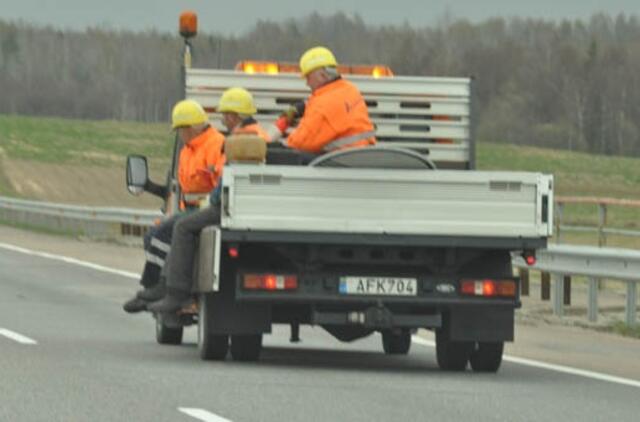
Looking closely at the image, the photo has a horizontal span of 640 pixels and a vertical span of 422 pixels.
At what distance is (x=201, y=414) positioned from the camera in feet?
35.4

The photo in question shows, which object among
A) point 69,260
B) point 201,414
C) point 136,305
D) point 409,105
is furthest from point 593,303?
point 69,260

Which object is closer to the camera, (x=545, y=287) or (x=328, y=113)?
(x=328, y=113)

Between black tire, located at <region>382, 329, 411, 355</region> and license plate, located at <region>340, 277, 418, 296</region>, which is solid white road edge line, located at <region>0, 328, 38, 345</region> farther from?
license plate, located at <region>340, 277, 418, 296</region>

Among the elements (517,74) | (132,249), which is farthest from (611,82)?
(132,249)

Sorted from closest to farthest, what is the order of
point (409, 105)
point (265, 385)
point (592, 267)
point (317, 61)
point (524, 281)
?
1. point (265, 385)
2. point (317, 61)
3. point (409, 105)
4. point (592, 267)
5. point (524, 281)

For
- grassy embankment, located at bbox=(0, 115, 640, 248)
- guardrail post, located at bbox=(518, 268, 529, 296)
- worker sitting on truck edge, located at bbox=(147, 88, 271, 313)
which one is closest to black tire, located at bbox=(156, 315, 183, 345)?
worker sitting on truck edge, located at bbox=(147, 88, 271, 313)

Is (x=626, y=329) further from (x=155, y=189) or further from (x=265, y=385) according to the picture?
(x=265, y=385)

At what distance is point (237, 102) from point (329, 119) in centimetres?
120

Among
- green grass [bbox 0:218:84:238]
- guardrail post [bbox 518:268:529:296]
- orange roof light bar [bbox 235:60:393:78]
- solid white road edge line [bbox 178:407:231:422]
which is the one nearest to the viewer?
solid white road edge line [bbox 178:407:231:422]

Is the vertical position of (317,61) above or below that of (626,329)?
above

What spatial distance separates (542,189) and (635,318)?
623 cm

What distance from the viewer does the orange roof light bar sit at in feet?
56.1

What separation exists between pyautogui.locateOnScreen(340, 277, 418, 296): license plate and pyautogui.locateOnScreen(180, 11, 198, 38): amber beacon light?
471cm

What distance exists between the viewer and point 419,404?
11.8m
